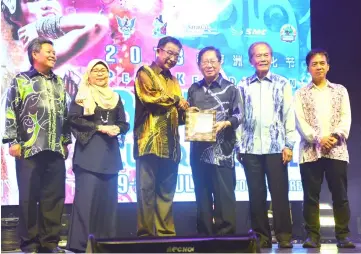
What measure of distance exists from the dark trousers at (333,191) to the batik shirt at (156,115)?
105 cm

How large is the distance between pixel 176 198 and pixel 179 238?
6.79ft

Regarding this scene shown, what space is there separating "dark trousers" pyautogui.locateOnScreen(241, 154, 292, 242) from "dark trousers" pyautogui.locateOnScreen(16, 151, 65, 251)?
1.42 metres

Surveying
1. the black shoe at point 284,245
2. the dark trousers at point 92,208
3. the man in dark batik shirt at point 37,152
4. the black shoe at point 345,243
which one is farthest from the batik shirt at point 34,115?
the black shoe at point 345,243

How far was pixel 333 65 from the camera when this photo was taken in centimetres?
575

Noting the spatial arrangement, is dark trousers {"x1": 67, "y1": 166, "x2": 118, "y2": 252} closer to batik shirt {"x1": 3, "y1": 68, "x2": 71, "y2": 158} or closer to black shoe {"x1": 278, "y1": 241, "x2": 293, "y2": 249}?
batik shirt {"x1": 3, "y1": 68, "x2": 71, "y2": 158}

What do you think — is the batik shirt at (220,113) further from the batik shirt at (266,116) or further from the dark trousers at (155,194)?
the dark trousers at (155,194)

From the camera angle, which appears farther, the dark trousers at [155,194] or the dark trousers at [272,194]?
the dark trousers at [272,194]

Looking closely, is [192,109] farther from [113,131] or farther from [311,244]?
[311,244]

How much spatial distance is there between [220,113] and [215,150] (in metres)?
0.28

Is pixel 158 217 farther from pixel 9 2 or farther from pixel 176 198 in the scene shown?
pixel 9 2

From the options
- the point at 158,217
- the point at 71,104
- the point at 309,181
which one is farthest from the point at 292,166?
the point at 71,104

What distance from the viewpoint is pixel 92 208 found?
4035 mm

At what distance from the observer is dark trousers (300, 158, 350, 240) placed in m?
4.38

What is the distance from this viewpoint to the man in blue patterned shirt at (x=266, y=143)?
4.38 metres
